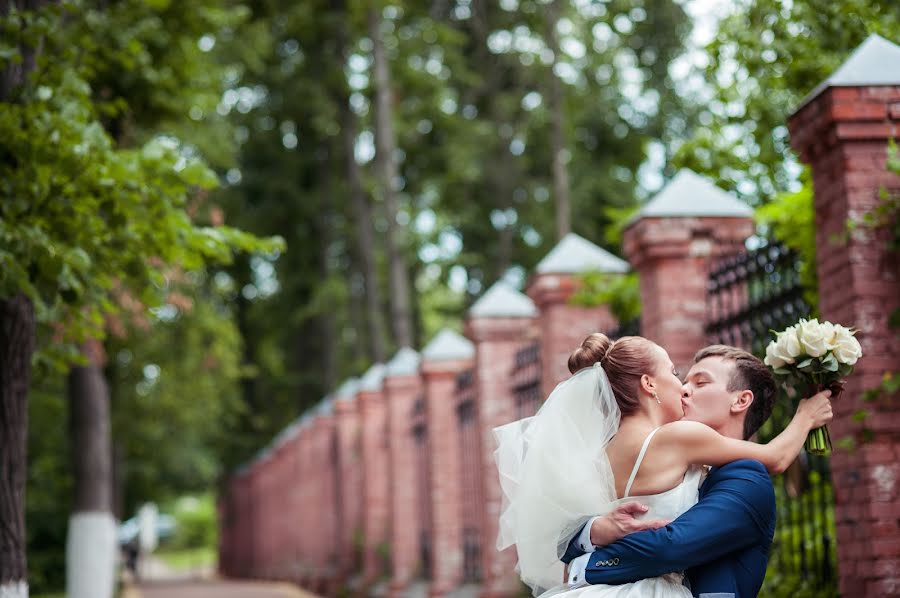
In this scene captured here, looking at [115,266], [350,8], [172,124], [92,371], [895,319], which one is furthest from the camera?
[350,8]

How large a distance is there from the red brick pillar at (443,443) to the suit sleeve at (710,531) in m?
9.31

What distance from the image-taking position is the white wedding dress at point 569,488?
12.6 ft

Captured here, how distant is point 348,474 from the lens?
64.3ft

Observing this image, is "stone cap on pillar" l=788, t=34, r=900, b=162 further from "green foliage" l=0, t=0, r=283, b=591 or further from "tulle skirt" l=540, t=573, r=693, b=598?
"green foliage" l=0, t=0, r=283, b=591

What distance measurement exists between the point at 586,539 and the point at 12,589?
17.5 ft

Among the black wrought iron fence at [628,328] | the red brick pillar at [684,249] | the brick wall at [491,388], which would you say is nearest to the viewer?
the red brick pillar at [684,249]

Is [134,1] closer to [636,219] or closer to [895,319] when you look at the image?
[636,219]

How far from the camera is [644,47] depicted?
25.8 meters

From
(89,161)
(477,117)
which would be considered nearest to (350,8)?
(477,117)

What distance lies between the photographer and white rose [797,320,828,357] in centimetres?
391

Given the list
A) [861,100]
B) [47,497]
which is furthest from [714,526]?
[47,497]

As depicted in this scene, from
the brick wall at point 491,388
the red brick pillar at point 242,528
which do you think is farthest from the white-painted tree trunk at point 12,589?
the red brick pillar at point 242,528

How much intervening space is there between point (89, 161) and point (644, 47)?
20031mm

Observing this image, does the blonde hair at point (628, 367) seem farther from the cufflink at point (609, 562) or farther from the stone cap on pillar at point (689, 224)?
the stone cap on pillar at point (689, 224)
